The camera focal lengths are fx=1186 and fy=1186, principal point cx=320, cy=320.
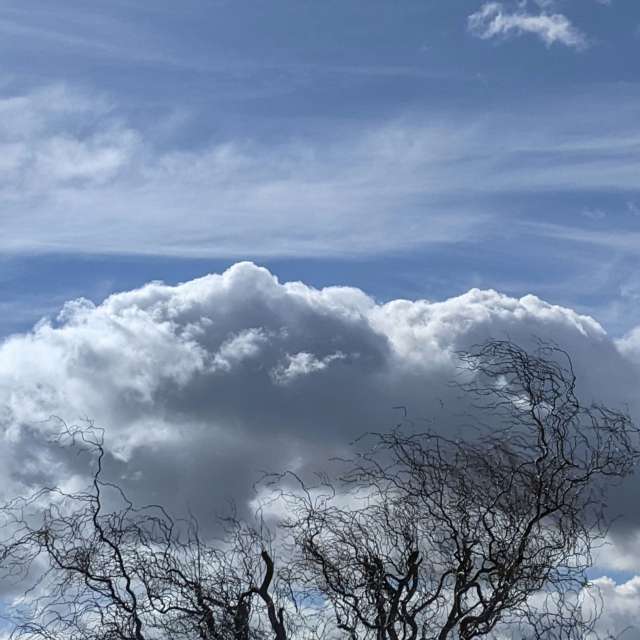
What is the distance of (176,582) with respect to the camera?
14.1m

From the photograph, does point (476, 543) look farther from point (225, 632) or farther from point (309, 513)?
point (225, 632)

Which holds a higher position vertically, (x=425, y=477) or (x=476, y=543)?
(x=425, y=477)

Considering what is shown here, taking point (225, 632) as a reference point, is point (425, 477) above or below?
above

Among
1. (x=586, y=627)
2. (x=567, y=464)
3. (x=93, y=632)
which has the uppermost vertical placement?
(x=567, y=464)

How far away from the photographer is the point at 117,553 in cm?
1409

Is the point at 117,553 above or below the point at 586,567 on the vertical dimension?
above

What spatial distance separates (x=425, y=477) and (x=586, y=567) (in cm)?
213

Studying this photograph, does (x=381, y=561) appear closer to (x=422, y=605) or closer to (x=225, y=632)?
(x=422, y=605)

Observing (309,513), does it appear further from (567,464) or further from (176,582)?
(567,464)

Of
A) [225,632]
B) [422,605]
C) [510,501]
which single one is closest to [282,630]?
[225,632]

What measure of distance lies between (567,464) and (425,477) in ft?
5.50

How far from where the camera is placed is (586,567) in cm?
1382

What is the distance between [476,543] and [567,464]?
1.44 meters

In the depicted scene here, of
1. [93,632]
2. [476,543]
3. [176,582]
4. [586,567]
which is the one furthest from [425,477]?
[93,632]
